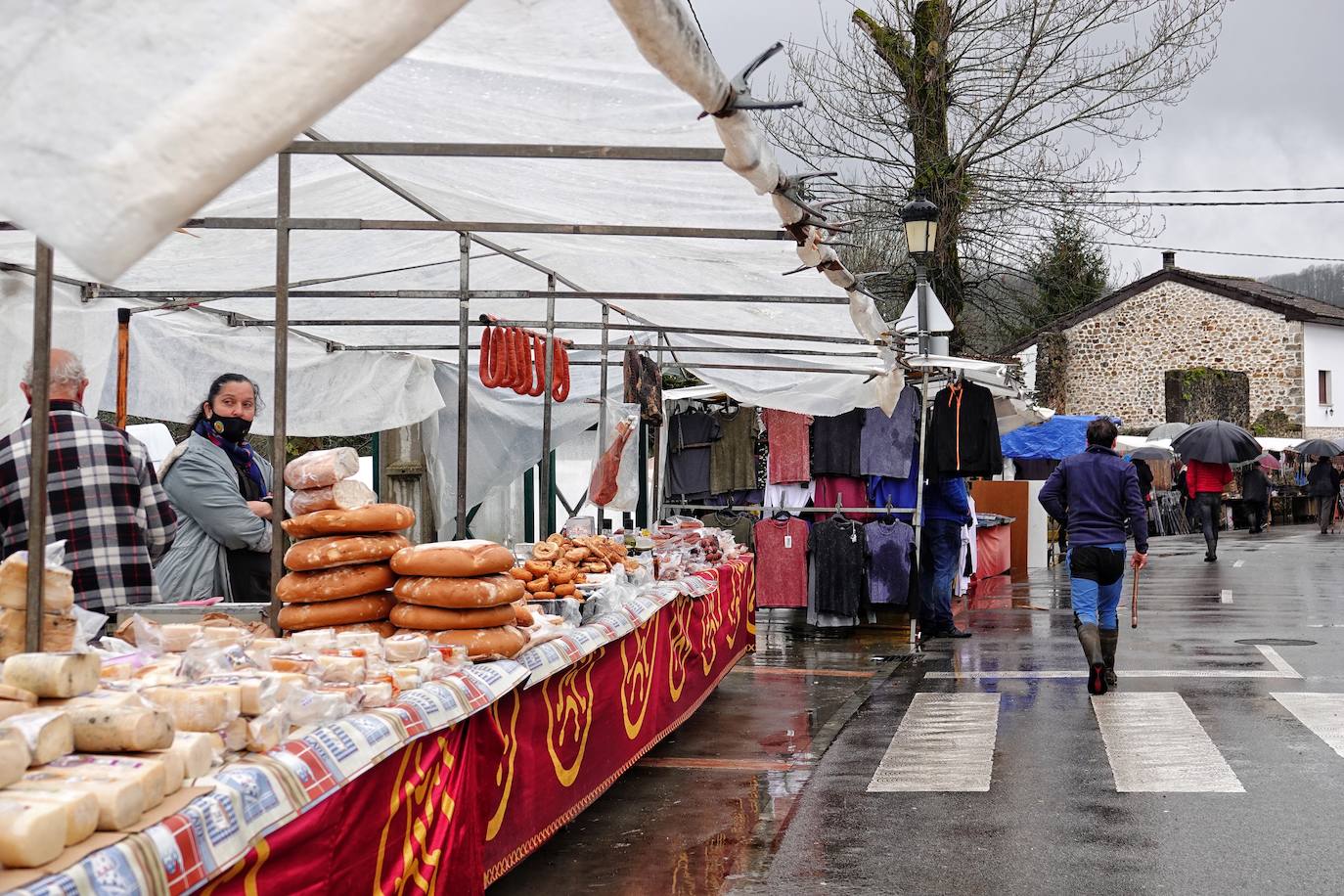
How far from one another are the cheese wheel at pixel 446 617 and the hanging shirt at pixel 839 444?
8654 millimetres

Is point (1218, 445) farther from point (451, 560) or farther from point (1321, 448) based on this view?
point (451, 560)

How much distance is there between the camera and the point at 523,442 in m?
15.2

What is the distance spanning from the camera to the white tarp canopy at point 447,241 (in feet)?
5.66

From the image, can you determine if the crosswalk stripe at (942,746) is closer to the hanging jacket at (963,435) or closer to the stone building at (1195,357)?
the hanging jacket at (963,435)

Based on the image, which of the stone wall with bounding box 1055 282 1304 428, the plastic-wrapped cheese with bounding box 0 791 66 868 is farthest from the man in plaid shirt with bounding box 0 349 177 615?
the stone wall with bounding box 1055 282 1304 428

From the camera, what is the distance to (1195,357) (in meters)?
47.9

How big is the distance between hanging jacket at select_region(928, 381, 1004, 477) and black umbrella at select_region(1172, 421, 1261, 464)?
39.5ft

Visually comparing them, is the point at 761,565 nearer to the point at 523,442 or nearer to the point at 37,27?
the point at 523,442

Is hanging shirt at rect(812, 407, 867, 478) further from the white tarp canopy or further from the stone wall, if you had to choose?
the stone wall

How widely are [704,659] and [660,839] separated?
3.16 metres

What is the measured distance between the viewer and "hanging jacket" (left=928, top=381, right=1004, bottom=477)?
1351 cm

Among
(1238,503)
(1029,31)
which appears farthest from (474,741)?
(1238,503)

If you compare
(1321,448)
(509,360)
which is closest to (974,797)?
(509,360)

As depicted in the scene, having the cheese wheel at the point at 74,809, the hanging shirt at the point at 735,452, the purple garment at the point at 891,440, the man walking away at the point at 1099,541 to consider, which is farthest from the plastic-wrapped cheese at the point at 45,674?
the hanging shirt at the point at 735,452
